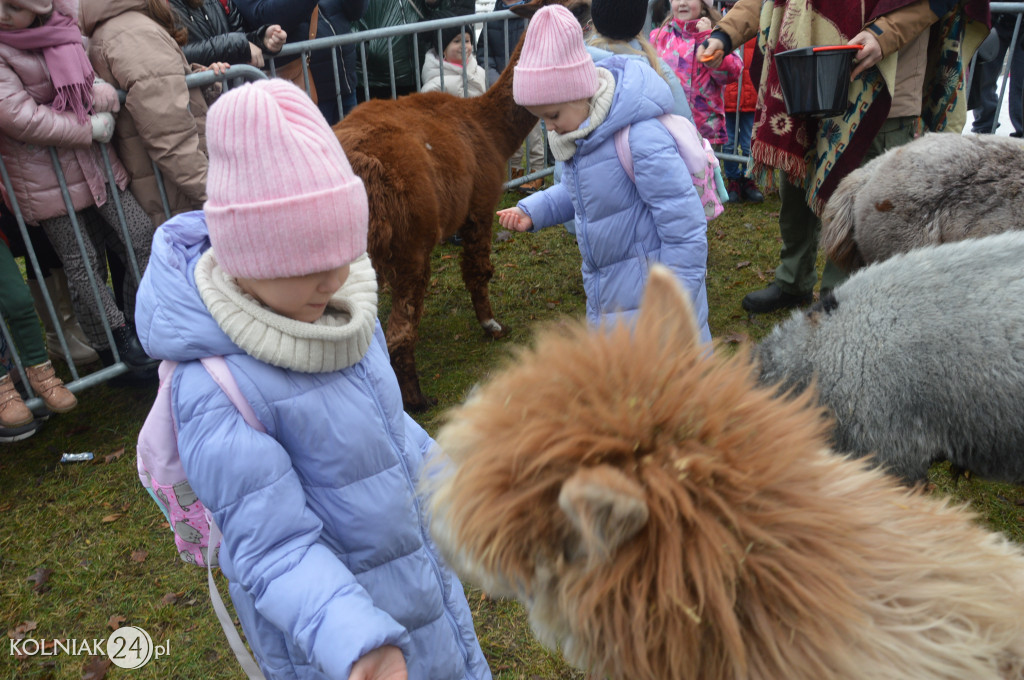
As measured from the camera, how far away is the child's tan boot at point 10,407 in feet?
12.7

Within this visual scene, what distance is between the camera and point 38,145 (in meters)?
3.84

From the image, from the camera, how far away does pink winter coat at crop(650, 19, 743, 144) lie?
7.23 meters

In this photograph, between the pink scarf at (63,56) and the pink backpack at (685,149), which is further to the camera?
A: the pink scarf at (63,56)

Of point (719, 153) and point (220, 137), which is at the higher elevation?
point (220, 137)

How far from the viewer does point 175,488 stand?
1.71 metres

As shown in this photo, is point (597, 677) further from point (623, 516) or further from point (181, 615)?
point (181, 615)

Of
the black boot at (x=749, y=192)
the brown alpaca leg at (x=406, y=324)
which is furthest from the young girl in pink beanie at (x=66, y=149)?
the black boot at (x=749, y=192)

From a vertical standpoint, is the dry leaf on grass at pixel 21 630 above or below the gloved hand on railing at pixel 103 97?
below

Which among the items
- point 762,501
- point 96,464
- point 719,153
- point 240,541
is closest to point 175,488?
point 240,541

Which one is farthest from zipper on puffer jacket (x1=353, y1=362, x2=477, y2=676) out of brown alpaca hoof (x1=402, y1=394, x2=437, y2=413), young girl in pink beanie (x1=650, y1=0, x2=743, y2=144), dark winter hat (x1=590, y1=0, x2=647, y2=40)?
young girl in pink beanie (x1=650, y1=0, x2=743, y2=144)

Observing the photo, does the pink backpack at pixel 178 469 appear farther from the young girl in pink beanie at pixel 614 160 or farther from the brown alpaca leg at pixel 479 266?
the brown alpaca leg at pixel 479 266

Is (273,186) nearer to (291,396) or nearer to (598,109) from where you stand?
(291,396)

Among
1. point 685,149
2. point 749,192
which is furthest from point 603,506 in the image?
point 749,192

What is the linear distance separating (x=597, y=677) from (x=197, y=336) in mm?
1055
